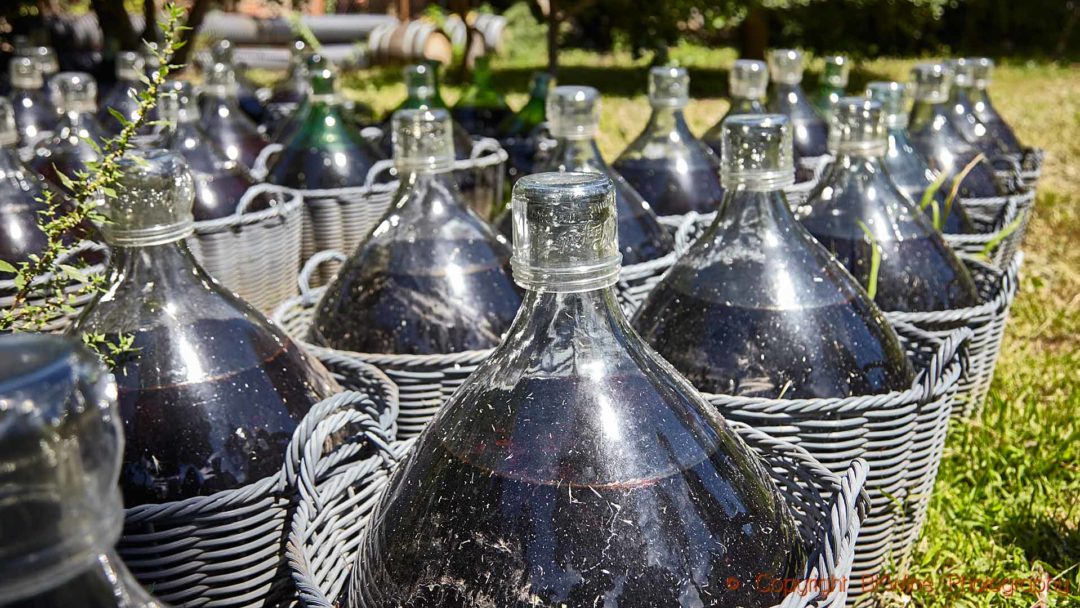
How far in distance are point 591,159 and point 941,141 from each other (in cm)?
125

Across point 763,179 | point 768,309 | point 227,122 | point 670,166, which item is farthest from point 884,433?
point 227,122

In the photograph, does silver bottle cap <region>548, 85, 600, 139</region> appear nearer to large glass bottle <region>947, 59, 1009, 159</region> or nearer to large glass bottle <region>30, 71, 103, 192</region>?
large glass bottle <region>30, 71, 103, 192</region>

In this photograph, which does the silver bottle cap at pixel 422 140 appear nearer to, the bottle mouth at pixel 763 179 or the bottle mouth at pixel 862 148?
the bottle mouth at pixel 763 179

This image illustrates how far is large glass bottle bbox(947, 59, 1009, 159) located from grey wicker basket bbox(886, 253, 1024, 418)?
3.20ft

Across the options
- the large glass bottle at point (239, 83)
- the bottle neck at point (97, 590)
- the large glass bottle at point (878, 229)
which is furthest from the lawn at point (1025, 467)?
the large glass bottle at point (239, 83)

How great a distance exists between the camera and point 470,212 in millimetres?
1698

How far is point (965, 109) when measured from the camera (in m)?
3.05

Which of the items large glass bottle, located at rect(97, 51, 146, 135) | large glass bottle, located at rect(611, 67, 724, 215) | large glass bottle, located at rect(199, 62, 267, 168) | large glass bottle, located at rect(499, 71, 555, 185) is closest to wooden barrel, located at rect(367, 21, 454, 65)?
large glass bottle, located at rect(97, 51, 146, 135)

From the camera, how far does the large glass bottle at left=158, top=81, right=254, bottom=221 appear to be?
241 centimetres

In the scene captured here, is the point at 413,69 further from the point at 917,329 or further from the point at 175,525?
the point at 175,525

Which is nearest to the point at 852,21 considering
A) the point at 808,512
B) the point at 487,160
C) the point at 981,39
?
the point at 981,39

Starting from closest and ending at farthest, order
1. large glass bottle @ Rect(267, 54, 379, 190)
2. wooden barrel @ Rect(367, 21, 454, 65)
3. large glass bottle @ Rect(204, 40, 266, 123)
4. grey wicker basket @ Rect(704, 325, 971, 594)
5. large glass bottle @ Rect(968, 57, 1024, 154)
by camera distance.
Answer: grey wicker basket @ Rect(704, 325, 971, 594)
large glass bottle @ Rect(267, 54, 379, 190)
large glass bottle @ Rect(968, 57, 1024, 154)
large glass bottle @ Rect(204, 40, 266, 123)
wooden barrel @ Rect(367, 21, 454, 65)

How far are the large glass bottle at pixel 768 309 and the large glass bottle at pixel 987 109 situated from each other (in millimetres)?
2056

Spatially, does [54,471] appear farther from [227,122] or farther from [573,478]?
[227,122]
